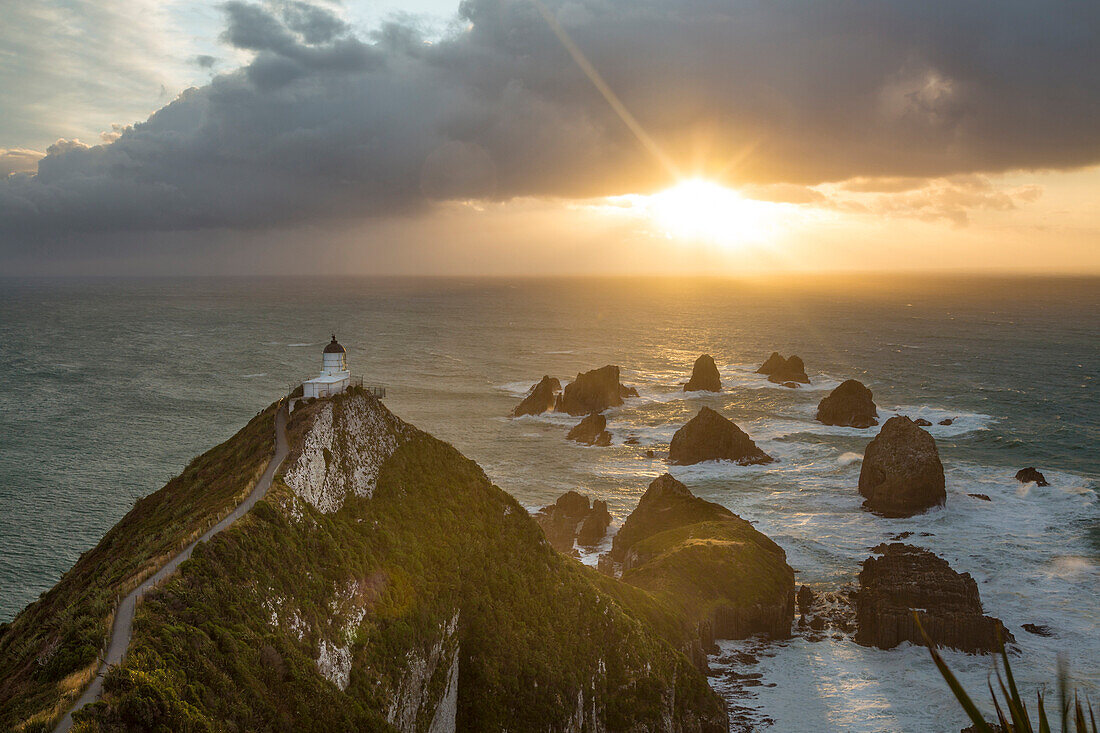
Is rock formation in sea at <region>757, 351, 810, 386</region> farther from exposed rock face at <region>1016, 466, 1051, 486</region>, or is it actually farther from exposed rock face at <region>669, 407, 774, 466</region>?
exposed rock face at <region>1016, 466, 1051, 486</region>

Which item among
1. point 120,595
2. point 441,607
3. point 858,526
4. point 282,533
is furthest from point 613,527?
point 120,595

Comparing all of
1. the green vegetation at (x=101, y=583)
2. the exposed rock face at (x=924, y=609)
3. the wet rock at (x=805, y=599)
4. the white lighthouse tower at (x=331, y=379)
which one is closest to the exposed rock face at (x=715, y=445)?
the wet rock at (x=805, y=599)

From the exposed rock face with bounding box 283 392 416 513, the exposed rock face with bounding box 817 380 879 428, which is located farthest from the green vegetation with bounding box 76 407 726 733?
the exposed rock face with bounding box 817 380 879 428

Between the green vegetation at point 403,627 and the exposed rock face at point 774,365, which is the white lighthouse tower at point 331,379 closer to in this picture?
the green vegetation at point 403,627

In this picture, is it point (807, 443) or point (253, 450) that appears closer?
point (253, 450)

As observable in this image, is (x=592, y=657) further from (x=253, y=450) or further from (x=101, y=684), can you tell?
(x=101, y=684)

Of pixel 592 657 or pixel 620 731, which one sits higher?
pixel 592 657
